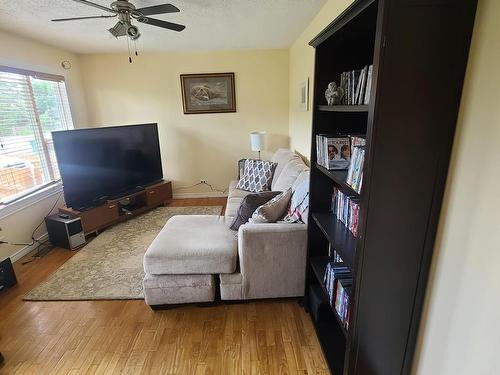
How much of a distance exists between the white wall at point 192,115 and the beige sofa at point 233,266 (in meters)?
2.59

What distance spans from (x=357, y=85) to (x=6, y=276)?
3.11 meters

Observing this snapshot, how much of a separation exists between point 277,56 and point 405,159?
364 centimetres

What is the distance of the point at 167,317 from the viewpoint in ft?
6.39

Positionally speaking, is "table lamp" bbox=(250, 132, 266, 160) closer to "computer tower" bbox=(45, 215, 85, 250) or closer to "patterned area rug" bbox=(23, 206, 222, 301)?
"patterned area rug" bbox=(23, 206, 222, 301)

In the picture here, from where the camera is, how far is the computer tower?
116 inches

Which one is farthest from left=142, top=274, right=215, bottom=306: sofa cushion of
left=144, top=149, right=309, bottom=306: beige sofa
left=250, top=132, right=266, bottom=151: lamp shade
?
left=250, top=132, right=266, bottom=151: lamp shade

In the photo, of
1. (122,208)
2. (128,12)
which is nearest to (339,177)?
(128,12)

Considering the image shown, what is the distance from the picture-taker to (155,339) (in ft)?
5.78

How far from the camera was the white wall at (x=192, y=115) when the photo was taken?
402 centimetres

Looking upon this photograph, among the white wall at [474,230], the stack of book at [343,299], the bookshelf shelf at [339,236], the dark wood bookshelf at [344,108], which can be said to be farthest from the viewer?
the stack of book at [343,299]

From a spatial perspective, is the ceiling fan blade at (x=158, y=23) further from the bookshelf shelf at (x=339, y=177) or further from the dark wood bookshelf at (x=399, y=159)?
the bookshelf shelf at (x=339, y=177)

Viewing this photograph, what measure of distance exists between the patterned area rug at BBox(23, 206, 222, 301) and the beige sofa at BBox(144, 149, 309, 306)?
471mm

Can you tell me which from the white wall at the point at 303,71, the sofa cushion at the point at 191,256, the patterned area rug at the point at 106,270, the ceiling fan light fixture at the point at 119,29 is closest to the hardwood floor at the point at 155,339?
the patterned area rug at the point at 106,270

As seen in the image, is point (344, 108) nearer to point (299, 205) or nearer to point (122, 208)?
point (299, 205)
